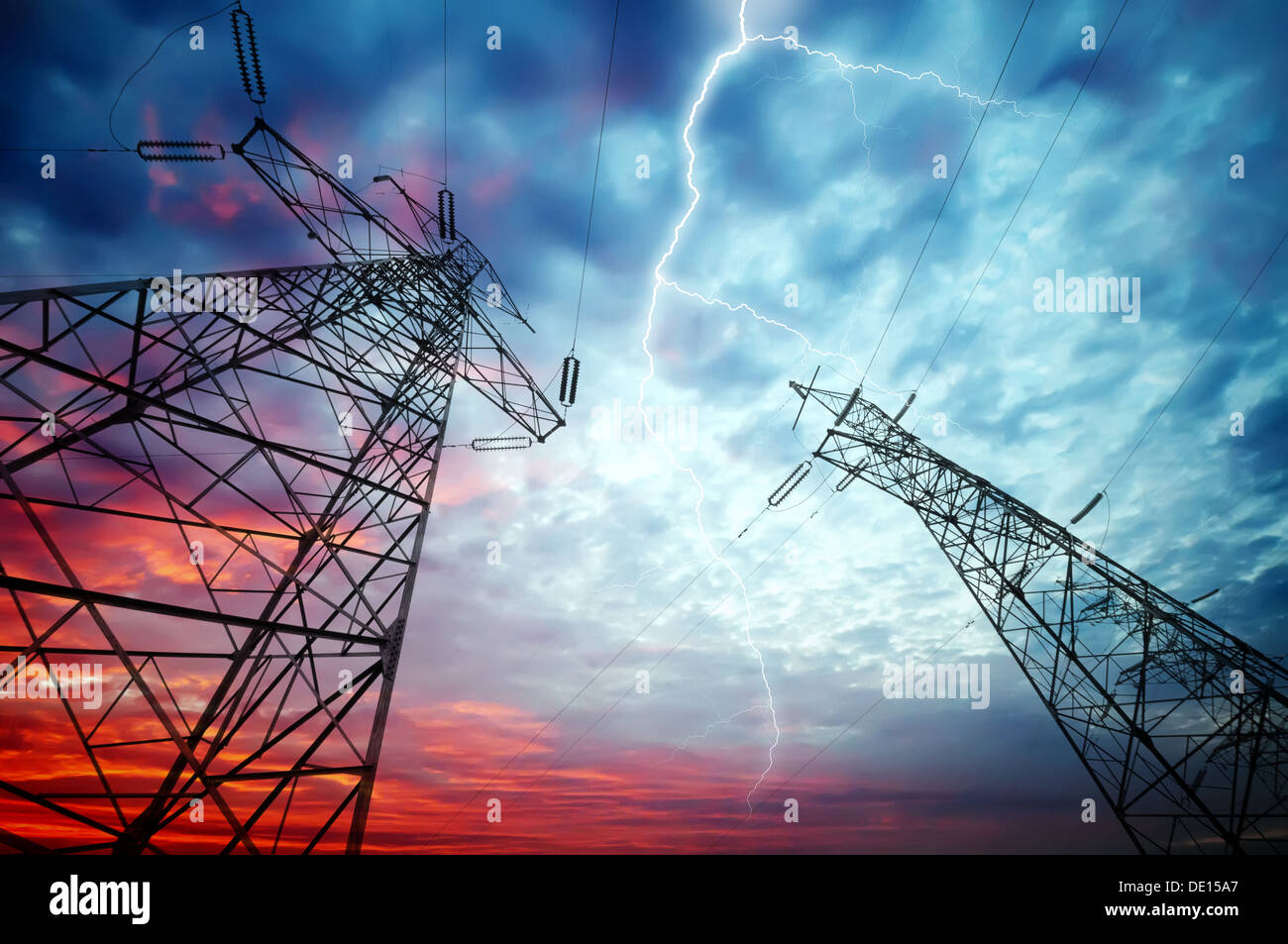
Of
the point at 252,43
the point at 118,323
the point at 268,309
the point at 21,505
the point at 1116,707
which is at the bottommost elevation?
the point at 1116,707
